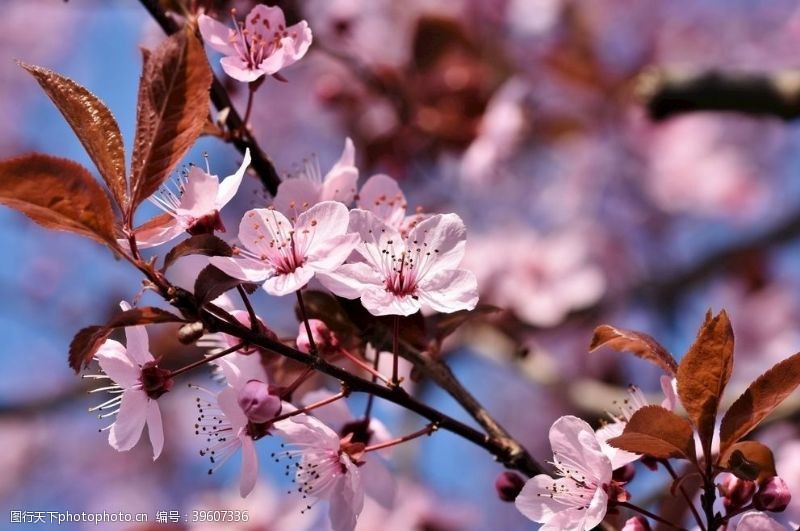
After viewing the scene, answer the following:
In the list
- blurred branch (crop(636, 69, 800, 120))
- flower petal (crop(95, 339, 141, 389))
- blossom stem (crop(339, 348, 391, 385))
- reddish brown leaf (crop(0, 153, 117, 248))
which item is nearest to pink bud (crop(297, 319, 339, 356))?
blossom stem (crop(339, 348, 391, 385))

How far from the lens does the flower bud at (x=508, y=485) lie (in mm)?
1275

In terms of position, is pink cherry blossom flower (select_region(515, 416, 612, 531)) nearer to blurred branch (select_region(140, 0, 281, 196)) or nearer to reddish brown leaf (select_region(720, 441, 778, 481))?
reddish brown leaf (select_region(720, 441, 778, 481))

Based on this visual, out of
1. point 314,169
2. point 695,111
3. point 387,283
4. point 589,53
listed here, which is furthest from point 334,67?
point 387,283

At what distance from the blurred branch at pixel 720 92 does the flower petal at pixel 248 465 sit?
154 centimetres

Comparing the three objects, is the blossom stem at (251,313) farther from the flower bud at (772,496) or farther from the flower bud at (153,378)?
the flower bud at (772,496)

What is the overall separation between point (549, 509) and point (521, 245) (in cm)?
287

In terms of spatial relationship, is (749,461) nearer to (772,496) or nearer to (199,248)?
(772,496)

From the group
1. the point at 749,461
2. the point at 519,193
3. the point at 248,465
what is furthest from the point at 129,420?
the point at 519,193

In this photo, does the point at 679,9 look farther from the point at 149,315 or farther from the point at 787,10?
the point at 149,315

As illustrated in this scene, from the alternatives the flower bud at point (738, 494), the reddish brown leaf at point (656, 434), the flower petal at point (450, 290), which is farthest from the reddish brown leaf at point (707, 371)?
the flower petal at point (450, 290)

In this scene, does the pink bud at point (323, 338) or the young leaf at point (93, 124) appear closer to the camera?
the young leaf at point (93, 124)

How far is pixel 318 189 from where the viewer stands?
1.34 m

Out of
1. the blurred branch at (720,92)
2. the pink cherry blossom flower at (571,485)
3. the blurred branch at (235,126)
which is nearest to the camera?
the pink cherry blossom flower at (571,485)

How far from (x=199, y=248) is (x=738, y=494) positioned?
722mm
